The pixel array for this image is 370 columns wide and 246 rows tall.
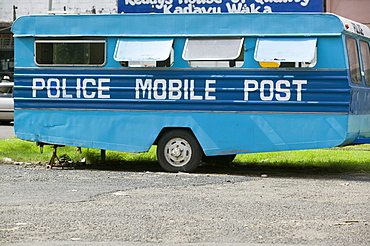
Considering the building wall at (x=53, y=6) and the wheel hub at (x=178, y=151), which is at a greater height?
the building wall at (x=53, y=6)

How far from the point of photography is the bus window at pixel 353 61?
12367 millimetres

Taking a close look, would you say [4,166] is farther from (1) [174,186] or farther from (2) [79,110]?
(1) [174,186]

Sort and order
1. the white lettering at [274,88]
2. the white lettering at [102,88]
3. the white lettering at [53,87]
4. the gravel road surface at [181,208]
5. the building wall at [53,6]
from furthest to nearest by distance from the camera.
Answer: the building wall at [53,6], the white lettering at [53,87], the white lettering at [102,88], the white lettering at [274,88], the gravel road surface at [181,208]

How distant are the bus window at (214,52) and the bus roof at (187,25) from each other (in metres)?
0.11

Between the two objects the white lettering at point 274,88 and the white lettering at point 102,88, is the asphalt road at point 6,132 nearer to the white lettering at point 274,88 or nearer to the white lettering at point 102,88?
the white lettering at point 102,88

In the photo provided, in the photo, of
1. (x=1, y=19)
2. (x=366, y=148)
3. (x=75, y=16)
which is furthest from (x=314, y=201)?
(x=1, y=19)

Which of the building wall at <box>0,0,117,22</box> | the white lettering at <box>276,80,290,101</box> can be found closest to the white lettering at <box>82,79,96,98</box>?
the white lettering at <box>276,80,290,101</box>

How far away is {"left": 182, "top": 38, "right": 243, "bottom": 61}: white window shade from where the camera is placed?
12500 millimetres

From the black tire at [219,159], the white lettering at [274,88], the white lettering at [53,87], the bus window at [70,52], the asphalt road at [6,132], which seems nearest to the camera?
the white lettering at [274,88]

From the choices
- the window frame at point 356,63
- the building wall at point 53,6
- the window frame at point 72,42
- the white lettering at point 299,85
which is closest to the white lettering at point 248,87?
the white lettering at point 299,85

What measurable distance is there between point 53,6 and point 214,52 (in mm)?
22759

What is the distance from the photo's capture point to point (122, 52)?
12.9 meters

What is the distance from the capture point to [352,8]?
2342cm

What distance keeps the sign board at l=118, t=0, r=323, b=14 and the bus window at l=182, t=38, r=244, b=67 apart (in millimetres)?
1215
